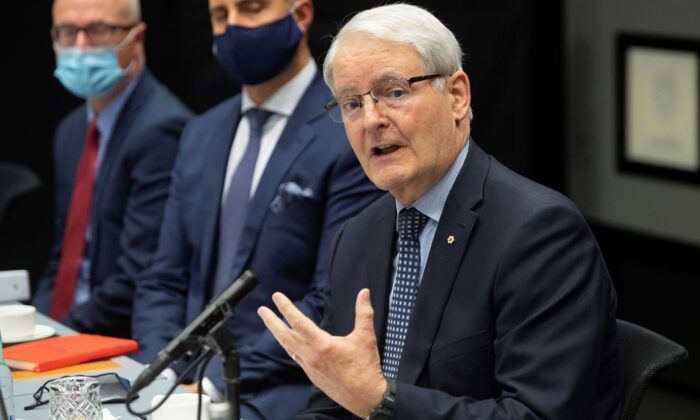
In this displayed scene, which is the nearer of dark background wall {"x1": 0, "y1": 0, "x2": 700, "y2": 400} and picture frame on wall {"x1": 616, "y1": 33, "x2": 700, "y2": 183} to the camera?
dark background wall {"x1": 0, "y1": 0, "x2": 700, "y2": 400}

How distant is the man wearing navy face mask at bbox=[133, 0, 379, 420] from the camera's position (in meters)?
3.50

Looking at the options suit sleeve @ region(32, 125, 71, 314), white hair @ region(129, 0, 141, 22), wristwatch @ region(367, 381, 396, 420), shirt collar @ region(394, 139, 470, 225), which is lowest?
suit sleeve @ region(32, 125, 71, 314)

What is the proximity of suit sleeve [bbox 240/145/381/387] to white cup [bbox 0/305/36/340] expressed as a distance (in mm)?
603

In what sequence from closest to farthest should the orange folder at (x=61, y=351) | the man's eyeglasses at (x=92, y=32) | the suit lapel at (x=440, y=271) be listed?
1. the suit lapel at (x=440, y=271)
2. the orange folder at (x=61, y=351)
3. the man's eyeglasses at (x=92, y=32)

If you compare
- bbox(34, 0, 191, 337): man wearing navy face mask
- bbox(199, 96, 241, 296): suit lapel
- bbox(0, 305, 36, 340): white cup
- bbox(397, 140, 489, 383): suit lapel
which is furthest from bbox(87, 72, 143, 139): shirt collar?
bbox(397, 140, 489, 383): suit lapel

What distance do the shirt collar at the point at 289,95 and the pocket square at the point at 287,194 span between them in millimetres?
260

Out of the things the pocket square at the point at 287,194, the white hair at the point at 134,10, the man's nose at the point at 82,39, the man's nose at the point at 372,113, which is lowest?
the pocket square at the point at 287,194

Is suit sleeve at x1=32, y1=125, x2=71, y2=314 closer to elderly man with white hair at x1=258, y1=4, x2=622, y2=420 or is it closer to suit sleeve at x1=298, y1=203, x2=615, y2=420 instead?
elderly man with white hair at x1=258, y1=4, x2=622, y2=420

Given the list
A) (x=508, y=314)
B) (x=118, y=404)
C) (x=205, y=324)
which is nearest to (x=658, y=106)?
(x=508, y=314)

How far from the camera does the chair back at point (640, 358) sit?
2.46 metres

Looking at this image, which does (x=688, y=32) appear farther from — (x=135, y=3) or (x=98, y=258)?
(x=98, y=258)

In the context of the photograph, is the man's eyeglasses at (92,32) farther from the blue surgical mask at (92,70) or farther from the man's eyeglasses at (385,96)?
the man's eyeglasses at (385,96)

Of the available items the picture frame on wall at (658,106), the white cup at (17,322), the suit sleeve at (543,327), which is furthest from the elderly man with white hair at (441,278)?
the picture frame on wall at (658,106)

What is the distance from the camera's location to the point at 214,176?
3838 mm
